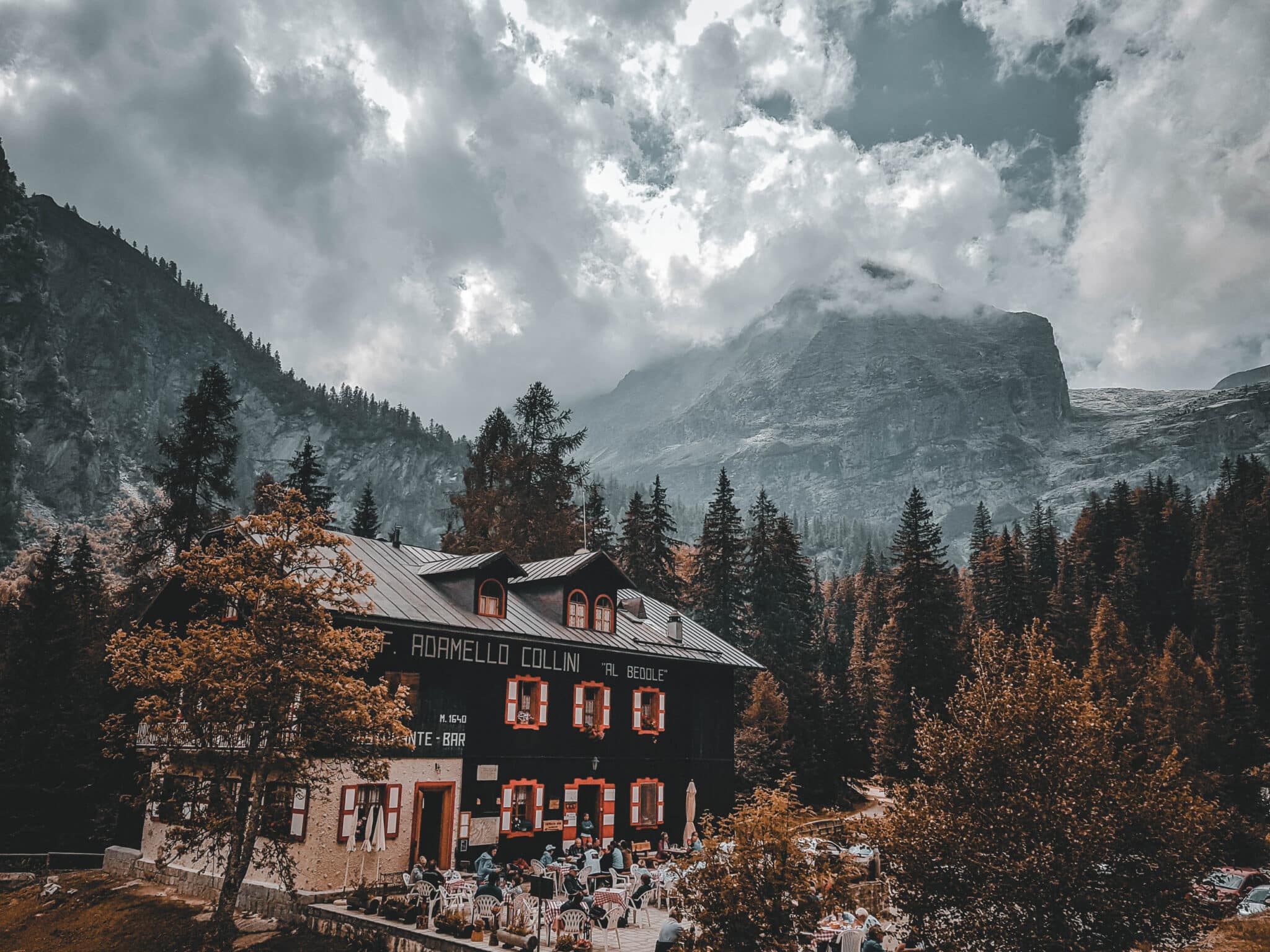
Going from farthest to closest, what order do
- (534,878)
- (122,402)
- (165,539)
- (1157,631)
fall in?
(122,402) → (1157,631) → (165,539) → (534,878)

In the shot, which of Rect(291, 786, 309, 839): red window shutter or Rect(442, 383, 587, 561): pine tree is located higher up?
Rect(442, 383, 587, 561): pine tree

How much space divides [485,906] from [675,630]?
18774 mm

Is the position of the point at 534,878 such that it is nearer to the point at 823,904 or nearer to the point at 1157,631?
the point at 823,904

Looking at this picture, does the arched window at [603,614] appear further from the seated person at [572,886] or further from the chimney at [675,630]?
the seated person at [572,886]

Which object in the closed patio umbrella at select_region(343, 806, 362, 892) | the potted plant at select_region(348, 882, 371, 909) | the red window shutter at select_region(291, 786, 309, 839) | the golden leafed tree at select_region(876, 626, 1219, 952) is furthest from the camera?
the closed patio umbrella at select_region(343, 806, 362, 892)

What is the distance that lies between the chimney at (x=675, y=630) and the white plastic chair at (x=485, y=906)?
1822 centimetres

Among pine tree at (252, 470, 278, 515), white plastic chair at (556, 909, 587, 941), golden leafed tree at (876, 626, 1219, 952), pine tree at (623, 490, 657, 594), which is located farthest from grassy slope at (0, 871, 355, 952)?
pine tree at (623, 490, 657, 594)

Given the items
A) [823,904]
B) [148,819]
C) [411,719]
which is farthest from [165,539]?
[823,904]

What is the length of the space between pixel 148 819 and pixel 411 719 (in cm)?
1120

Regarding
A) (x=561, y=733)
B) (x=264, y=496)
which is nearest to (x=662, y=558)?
(x=264, y=496)

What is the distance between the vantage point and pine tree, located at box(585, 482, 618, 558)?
206 ft

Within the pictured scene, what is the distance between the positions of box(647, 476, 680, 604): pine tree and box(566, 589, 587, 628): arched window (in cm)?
2854

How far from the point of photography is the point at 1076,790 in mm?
14094

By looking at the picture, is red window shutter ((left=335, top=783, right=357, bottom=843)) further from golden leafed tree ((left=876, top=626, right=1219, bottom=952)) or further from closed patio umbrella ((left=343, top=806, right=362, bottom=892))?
golden leafed tree ((left=876, top=626, right=1219, bottom=952))
